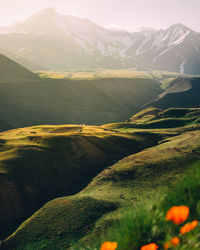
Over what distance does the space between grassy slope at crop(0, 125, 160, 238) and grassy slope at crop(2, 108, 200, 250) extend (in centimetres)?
595

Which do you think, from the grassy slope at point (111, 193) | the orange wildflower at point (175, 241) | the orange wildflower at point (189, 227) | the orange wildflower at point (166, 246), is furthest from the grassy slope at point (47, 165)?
the orange wildflower at point (189, 227)

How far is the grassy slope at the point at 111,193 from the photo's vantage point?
3704cm

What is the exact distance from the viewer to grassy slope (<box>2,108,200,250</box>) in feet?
122

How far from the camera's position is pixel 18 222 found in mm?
46875

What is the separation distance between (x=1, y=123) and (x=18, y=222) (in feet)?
493

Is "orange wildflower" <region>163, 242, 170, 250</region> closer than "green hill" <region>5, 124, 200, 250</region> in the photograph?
Yes

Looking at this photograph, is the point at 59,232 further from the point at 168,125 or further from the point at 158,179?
the point at 168,125

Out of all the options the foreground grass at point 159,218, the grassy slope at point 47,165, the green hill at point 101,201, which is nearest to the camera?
the foreground grass at point 159,218

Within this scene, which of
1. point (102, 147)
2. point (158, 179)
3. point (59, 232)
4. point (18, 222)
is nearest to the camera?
point (59, 232)

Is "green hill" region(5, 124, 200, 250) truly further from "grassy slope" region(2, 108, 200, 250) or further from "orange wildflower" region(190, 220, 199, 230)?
"orange wildflower" region(190, 220, 199, 230)

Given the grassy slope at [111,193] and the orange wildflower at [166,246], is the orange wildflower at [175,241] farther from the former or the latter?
the grassy slope at [111,193]

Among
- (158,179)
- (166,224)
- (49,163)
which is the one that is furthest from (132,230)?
(49,163)

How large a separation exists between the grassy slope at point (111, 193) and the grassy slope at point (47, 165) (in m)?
5.95

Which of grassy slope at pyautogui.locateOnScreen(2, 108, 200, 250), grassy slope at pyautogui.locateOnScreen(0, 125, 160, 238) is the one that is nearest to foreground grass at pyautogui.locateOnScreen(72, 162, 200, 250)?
grassy slope at pyautogui.locateOnScreen(2, 108, 200, 250)
